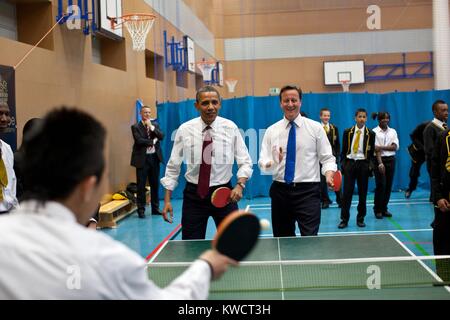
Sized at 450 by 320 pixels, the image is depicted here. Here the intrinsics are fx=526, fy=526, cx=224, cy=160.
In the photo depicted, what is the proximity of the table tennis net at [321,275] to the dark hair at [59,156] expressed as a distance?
1.91 meters

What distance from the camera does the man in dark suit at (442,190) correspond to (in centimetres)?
464

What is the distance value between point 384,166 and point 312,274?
21.2 feet

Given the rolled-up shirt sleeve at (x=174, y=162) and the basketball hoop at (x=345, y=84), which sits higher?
the basketball hoop at (x=345, y=84)

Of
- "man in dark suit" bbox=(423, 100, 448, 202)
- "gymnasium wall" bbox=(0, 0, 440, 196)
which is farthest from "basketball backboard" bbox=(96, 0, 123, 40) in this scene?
"man in dark suit" bbox=(423, 100, 448, 202)

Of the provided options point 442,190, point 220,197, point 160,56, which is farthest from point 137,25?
point 442,190

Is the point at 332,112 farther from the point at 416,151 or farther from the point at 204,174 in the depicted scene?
the point at 204,174

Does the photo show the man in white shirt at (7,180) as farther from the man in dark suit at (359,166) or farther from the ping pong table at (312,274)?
the man in dark suit at (359,166)

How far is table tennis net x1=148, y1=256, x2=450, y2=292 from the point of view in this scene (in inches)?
124

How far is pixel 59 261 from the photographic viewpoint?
134 centimetres

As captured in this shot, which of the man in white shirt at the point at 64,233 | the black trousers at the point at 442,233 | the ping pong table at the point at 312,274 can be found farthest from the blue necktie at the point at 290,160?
the man in white shirt at the point at 64,233

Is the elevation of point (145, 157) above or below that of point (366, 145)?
below

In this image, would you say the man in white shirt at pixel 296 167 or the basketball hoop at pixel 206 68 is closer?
the man in white shirt at pixel 296 167

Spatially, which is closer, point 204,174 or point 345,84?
point 204,174

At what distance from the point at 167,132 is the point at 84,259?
11176mm
